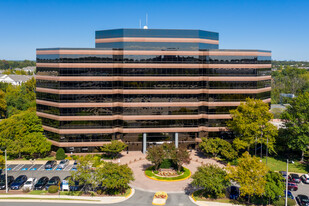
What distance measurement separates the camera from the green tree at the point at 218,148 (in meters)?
60.8

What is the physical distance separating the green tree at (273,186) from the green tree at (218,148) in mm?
18331

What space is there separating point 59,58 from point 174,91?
32.1m

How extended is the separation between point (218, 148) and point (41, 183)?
42064mm

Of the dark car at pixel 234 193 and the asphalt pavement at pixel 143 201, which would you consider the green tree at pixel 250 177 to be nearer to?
the dark car at pixel 234 193

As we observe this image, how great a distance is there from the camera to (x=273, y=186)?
4044cm

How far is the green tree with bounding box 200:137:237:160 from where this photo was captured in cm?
6081

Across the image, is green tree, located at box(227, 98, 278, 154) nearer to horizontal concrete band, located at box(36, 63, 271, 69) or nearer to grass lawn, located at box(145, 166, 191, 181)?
horizontal concrete band, located at box(36, 63, 271, 69)

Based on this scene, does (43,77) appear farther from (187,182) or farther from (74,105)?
(187,182)

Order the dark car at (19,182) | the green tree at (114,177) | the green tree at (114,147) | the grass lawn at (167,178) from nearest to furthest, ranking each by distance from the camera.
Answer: the green tree at (114,177), the dark car at (19,182), the grass lawn at (167,178), the green tree at (114,147)

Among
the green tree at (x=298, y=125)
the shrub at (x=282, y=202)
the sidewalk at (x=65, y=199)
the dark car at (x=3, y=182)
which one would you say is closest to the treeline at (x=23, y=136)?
the dark car at (x=3, y=182)

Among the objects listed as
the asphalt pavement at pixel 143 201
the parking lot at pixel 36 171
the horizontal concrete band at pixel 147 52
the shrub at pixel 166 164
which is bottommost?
the asphalt pavement at pixel 143 201

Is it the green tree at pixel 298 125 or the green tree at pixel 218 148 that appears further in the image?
the green tree at pixel 218 148

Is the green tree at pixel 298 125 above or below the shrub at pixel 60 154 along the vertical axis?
above

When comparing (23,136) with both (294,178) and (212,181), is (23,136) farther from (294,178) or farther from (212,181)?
(294,178)
